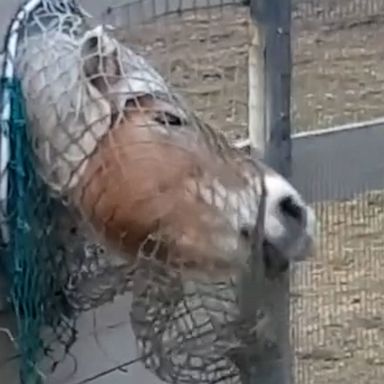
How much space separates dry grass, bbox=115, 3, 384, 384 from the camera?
227cm

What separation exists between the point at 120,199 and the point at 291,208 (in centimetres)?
17

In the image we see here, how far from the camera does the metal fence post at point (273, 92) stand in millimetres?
1269

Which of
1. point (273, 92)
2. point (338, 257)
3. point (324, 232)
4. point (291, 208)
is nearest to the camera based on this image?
point (291, 208)

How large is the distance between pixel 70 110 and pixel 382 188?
0.53 meters

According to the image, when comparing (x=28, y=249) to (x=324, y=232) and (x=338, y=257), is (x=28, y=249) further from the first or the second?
(x=338, y=257)

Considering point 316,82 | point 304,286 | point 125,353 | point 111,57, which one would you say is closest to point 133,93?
point 111,57

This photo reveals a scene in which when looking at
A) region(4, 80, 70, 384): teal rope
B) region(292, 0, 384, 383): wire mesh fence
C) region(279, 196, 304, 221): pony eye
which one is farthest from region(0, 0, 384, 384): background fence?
region(279, 196, 304, 221): pony eye

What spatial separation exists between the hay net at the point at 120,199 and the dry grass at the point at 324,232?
24.6 inches

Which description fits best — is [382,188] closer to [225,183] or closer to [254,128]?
[254,128]

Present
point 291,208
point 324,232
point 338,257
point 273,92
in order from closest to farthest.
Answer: point 291,208 → point 273,92 → point 324,232 → point 338,257

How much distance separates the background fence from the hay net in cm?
16

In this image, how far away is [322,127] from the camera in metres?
2.33

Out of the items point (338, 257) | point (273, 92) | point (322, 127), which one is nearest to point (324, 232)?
point (338, 257)

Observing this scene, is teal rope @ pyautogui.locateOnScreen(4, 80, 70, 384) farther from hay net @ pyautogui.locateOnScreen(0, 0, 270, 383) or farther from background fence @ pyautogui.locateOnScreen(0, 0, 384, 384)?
background fence @ pyautogui.locateOnScreen(0, 0, 384, 384)
